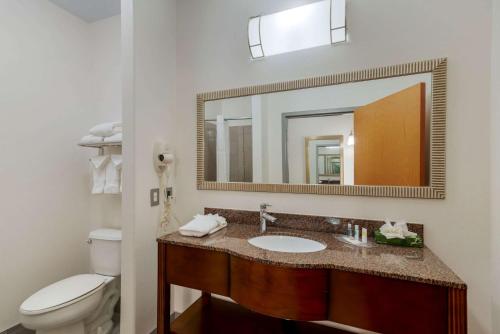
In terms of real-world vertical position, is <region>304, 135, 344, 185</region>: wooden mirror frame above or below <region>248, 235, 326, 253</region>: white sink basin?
above

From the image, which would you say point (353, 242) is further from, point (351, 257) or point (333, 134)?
point (333, 134)

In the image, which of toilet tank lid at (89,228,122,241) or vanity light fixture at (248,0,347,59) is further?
toilet tank lid at (89,228,122,241)

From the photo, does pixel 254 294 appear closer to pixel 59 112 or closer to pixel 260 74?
pixel 260 74

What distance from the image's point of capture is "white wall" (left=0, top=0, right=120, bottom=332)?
1.70 metres

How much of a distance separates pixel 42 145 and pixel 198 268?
1.71 m

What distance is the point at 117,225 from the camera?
206 centimetres

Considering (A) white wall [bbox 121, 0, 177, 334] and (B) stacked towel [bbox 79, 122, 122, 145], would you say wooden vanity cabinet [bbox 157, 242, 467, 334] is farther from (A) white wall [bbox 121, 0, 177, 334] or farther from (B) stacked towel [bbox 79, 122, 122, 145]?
(B) stacked towel [bbox 79, 122, 122, 145]

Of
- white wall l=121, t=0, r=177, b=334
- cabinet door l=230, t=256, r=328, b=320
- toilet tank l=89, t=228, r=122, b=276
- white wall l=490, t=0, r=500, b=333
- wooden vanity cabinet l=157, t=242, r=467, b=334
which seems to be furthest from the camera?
toilet tank l=89, t=228, r=122, b=276

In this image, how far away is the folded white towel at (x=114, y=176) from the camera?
1.81m

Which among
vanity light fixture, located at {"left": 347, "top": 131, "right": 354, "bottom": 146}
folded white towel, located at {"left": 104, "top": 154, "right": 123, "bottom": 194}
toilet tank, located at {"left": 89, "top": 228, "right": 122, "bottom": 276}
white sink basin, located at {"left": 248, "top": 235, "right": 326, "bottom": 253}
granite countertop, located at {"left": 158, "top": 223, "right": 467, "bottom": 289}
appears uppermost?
vanity light fixture, located at {"left": 347, "top": 131, "right": 354, "bottom": 146}

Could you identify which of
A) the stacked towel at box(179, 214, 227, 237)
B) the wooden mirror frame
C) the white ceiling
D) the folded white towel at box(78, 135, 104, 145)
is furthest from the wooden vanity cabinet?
the white ceiling

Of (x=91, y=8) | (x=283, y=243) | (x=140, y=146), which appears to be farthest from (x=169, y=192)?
(x=91, y=8)

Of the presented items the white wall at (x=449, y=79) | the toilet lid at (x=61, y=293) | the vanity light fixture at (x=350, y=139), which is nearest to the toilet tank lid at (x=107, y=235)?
the toilet lid at (x=61, y=293)

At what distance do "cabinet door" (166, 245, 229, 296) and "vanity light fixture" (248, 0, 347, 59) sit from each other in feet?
4.16
